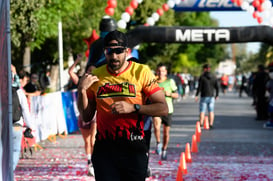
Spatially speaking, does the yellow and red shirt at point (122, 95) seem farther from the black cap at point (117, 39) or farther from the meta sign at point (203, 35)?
the meta sign at point (203, 35)

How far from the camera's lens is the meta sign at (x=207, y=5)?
22.7 meters

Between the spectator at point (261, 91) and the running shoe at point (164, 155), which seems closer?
the running shoe at point (164, 155)

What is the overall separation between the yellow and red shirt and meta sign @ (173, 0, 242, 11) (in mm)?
17525

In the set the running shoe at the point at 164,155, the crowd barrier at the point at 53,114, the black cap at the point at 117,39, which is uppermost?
the black cap at the point at 117,39

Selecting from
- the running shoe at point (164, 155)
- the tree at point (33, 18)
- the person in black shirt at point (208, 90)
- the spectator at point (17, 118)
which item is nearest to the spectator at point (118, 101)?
the spectator at point (17, 118)

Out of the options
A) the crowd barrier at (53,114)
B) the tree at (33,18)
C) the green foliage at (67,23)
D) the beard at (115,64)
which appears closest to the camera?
the beard at (115,64)

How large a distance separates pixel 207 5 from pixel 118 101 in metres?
18.2

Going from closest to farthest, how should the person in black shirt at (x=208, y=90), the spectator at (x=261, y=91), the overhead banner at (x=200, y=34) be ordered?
the overhead banner at (x=200, y=34) → the person in black shirt at (x=208, y=90) → the spectator at (x=261, y=91)

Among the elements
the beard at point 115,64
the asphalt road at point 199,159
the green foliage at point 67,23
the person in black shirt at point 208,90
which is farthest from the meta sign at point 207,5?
the beard at point 115,64

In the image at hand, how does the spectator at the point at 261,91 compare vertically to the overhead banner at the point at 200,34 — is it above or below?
below

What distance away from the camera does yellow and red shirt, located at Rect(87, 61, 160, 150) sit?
550 cm

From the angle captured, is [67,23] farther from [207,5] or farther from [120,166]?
[120,166]

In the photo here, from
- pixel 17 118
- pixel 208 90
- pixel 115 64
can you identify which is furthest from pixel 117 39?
pixel 208 90

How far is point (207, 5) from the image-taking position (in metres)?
23.2
